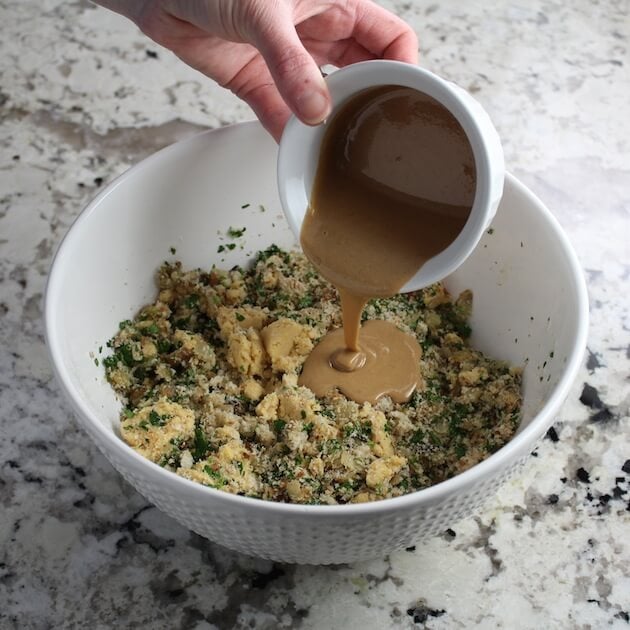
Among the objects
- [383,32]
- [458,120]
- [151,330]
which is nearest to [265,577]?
[151,330]

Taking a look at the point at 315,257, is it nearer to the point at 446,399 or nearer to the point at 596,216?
the point at 446,399

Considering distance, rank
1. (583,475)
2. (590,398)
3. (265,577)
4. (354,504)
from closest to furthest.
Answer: (354,504) → (265,577) → (583,475) → (590,398)

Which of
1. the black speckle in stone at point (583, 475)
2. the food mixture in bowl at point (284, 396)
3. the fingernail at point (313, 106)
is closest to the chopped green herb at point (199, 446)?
the food mixture in bowl at point (284, 396)

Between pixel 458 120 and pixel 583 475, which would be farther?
pixel 583 475

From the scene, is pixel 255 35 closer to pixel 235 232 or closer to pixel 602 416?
pixel 235 232

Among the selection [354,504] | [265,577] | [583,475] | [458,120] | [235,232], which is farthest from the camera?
[235,232]

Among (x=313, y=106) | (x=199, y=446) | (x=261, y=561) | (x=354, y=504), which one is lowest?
(x=261, y=561)

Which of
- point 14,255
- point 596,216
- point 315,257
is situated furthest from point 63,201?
point 596,216
